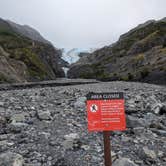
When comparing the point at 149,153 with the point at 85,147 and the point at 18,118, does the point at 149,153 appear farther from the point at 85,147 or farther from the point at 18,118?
the point at 18,118

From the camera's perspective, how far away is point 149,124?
534 inches

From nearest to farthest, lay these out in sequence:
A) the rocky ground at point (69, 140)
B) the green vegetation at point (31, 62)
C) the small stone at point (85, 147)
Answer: the rocky ground at point (69, 140), the small stone at point (85, 147), the green vegetation at point (31, 62)

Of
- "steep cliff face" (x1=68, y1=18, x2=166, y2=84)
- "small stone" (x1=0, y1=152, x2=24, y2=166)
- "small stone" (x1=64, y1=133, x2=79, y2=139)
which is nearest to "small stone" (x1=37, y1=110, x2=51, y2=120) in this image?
"small stone" (x1=64, y1=133, x2=79, y2=139)

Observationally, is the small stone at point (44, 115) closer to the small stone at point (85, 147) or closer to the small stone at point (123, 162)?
the small stone at point (85, 147)

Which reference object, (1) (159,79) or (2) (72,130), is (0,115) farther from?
(1) (159,79)

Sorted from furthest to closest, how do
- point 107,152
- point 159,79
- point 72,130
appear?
point 159,79, point 72,130, point 107,152

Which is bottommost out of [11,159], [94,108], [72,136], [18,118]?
[11,159]

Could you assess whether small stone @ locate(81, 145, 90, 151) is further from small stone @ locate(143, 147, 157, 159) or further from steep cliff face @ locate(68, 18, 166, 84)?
steep cliff face @ locate(68, 18, 166, 84)

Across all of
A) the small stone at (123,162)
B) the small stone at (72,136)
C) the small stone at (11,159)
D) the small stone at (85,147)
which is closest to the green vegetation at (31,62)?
the small stone at (72,136)

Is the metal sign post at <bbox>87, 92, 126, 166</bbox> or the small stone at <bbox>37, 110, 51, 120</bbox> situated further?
the small stone at <bbox>37, 110, 51, 120</bbox>

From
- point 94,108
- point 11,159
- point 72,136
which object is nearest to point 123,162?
point 94,108

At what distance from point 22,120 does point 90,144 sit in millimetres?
3635

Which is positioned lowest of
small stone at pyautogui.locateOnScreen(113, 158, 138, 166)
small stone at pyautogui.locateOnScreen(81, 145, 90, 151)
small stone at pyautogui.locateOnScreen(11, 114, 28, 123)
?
small stone at pyautogui.locateOnScreen(113, 158, 138, 166)

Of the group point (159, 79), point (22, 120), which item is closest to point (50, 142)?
point (22, 120)
